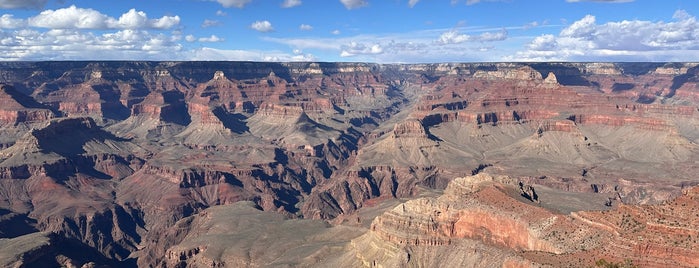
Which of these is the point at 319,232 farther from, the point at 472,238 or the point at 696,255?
the point at 696,255

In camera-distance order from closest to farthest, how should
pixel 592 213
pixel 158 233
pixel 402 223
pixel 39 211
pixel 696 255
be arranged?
1. pixel 696 255
2. pixel 592 213
3. pixel 402 223
4. pixel 158 233
5. pixel 39 211

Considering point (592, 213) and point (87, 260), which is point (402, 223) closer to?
point (592, 213)

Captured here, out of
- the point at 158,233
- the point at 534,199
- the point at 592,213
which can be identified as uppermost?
the point at 592,213

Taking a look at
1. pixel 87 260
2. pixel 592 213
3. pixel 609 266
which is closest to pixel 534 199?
pixel 592 213

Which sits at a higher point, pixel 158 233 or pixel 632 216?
pixel 632 216

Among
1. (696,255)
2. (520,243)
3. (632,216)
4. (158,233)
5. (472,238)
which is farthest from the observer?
(158,233)

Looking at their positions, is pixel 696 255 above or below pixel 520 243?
above

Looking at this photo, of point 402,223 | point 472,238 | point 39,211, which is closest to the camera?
point 472,238

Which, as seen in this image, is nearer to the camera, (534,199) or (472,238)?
(472,238)

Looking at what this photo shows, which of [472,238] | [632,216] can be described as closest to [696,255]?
[632,216]
